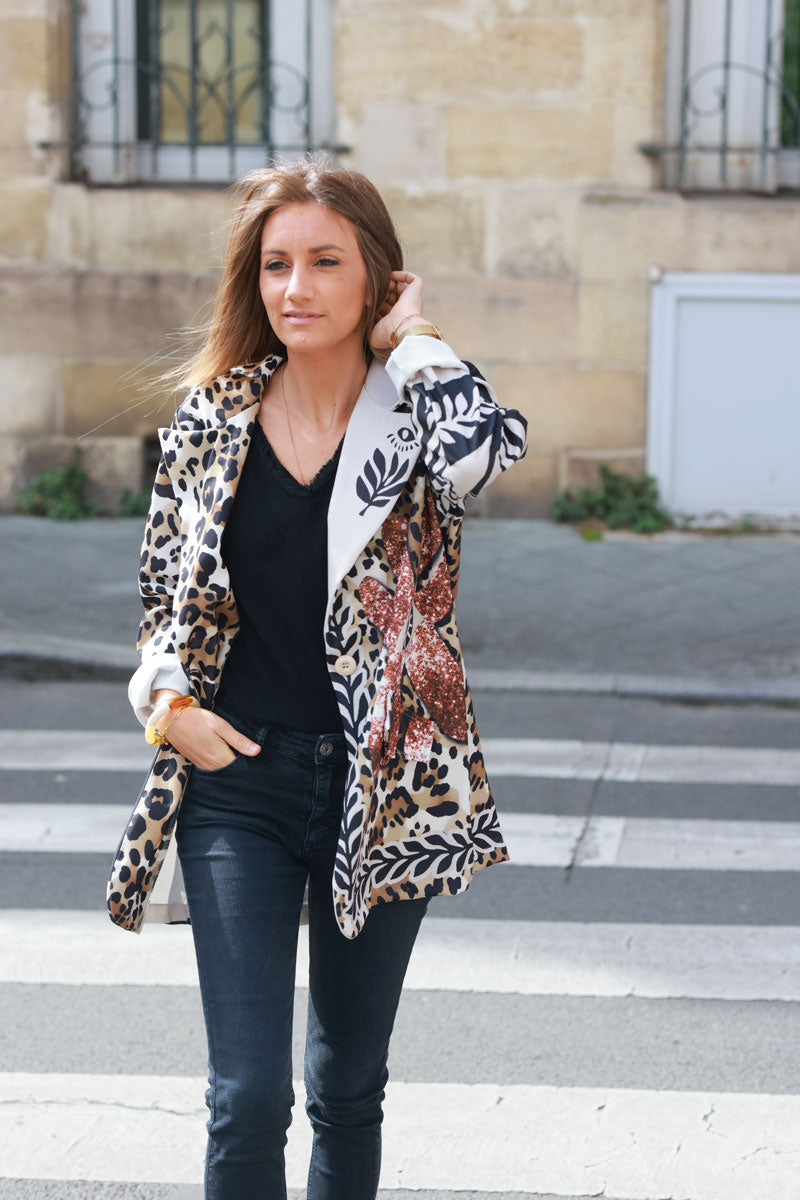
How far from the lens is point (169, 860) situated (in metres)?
2.68

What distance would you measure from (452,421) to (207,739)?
0.64 m

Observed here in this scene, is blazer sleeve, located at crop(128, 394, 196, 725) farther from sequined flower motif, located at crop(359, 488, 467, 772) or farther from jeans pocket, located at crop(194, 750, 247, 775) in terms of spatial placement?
sequined flower motif, located at crop(359, 488, 467, 772)

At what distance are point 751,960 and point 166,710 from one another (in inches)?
98.0

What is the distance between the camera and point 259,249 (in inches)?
107

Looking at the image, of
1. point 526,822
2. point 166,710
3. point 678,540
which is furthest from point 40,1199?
point 678,540

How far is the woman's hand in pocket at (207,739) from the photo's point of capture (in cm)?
259

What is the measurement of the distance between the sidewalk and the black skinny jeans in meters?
4.98

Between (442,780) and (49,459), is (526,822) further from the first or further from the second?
(49,459)

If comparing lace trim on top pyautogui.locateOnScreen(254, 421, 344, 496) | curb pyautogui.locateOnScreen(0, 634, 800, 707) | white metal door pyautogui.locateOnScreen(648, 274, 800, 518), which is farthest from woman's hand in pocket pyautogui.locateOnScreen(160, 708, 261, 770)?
white metal door pyautogui.locateOnScreen(648, 274, 800, 518)

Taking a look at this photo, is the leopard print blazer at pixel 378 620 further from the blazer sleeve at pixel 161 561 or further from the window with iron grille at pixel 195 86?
the window with iron grille at pixel 195 86

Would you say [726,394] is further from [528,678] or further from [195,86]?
[195,86]

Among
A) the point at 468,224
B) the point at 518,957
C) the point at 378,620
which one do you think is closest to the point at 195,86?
the point at 468,224

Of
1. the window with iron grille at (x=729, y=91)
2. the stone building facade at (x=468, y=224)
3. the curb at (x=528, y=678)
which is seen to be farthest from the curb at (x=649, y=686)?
the window with iron grille at (x=729, y=91)

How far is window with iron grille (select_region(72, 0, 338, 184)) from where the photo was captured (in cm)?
1102
